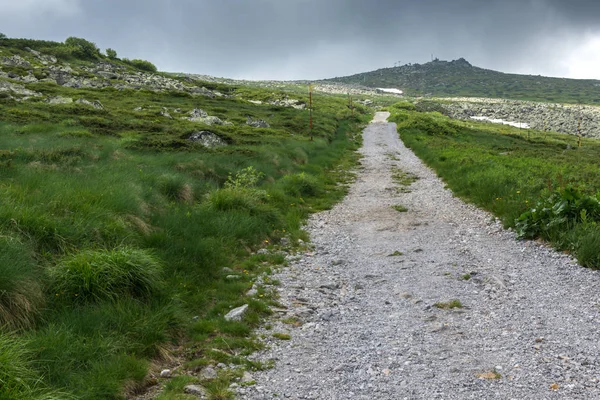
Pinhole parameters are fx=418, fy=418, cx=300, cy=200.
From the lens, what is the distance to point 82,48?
106750 mm

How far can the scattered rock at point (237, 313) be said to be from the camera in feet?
24.1

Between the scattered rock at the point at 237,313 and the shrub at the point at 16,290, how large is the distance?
114 inches

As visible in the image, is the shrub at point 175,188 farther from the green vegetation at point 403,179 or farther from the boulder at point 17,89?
the boulder at point 17,89

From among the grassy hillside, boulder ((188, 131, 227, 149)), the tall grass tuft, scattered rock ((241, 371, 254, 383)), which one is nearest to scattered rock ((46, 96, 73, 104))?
boulder ((188, 131, 227, 149))

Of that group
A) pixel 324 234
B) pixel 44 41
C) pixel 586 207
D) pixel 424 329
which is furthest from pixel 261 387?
pixel 44 41

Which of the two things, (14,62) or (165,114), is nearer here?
(165,114)

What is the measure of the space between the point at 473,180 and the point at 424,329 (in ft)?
41.6

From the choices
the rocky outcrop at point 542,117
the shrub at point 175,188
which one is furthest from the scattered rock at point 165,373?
the rocky outcrop at point 542,117

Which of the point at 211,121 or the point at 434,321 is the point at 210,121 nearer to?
the point at 211,121

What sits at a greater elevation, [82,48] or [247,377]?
[82,48]

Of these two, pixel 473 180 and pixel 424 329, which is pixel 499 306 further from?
pixel 473 180

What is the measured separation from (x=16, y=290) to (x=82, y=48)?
120 m

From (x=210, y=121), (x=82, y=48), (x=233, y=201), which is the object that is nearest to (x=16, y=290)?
(x=233, y=201)

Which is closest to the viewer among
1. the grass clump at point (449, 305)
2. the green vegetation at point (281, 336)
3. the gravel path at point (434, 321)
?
the gravel path at point (434, 321)
